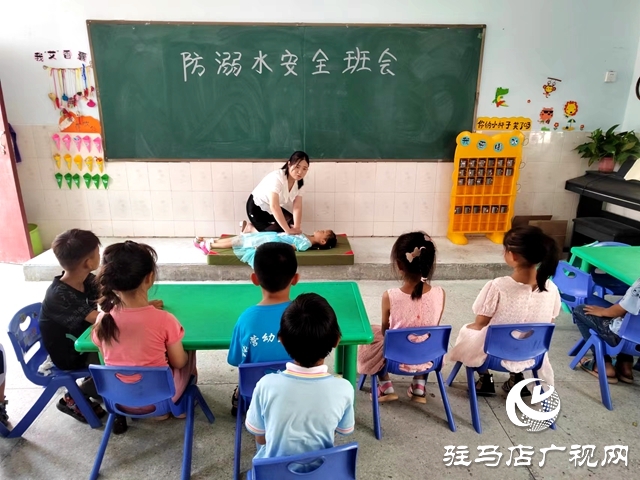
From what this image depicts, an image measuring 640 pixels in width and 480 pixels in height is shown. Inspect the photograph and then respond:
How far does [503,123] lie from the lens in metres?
4.61

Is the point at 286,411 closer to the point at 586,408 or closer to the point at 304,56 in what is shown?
the point at 586,408

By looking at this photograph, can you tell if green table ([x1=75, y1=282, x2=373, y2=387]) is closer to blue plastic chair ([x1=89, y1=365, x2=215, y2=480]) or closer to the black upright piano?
blue plastic chair ([x1=89, y1=365, x2=215, y2=480])

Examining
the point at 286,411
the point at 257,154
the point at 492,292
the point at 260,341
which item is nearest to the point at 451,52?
the point at 257,154

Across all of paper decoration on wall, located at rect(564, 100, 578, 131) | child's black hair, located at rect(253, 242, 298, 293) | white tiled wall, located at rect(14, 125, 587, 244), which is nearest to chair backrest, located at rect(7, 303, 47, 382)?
child's black hair, located at rect(253, 242, 298, 293)

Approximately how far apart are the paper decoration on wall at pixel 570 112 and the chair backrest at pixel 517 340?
3.31 meters

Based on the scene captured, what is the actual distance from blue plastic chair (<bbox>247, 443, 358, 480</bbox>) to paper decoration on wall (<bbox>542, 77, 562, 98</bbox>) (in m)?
4.42

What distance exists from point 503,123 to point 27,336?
4435 mm

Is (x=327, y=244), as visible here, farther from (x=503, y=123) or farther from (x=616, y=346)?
(x=616, y=346)

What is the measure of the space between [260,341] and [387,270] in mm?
2591

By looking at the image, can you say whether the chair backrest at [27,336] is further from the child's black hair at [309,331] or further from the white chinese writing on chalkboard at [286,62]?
the white chinese writing on chalkboard at [286,62]

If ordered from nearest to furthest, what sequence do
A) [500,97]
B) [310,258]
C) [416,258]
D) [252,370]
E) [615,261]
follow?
[252,370]
[416,258]
[615,261]
[310,258]
[500,97]

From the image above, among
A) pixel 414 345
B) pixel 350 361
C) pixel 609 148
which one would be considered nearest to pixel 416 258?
pixel 414 345

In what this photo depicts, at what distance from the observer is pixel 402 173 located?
15.6ft

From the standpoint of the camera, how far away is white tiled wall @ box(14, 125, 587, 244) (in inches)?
184
